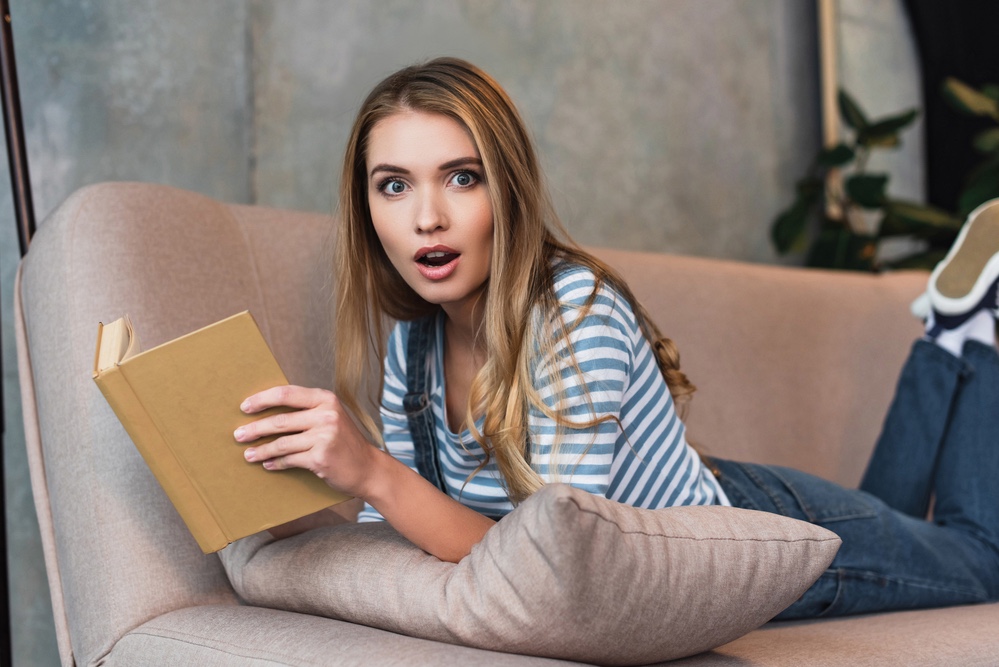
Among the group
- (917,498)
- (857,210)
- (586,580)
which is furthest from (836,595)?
(857,210)

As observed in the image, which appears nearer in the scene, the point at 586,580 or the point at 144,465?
the point at 586,580

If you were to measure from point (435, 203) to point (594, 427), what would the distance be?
1.02 feet

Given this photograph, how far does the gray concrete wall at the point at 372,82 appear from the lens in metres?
1.53

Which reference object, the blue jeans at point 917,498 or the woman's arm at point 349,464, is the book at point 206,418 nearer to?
the woman's arm at point 349,464

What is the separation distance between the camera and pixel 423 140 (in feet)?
3.50

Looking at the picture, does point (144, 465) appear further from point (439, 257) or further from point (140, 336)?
point (439, 257)

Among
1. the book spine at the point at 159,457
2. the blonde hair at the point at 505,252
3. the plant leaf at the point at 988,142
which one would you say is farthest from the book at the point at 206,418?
the plant leaf at the point at 988,142

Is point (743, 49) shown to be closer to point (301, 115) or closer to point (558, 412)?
point (301, 115)

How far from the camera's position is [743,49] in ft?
8.98

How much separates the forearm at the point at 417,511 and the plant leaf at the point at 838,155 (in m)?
1.95

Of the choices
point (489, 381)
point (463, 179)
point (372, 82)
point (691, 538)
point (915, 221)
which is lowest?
point (691, 538)

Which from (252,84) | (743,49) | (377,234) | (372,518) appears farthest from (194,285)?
(743,49)

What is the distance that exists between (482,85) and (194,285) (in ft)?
1.51

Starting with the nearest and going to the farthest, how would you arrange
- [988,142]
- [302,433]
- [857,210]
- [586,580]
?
1. [586,580]
2. [302,433]
3. [988,142]
4. [857,210]
